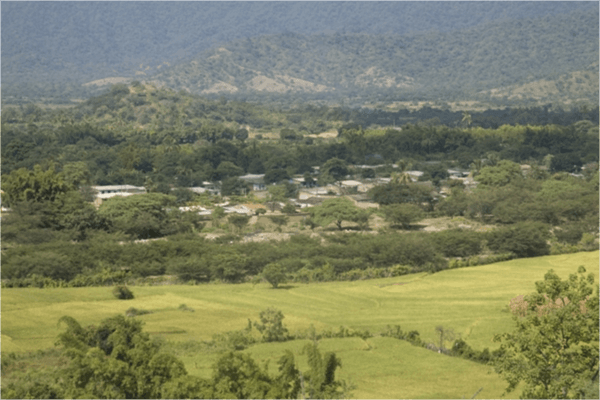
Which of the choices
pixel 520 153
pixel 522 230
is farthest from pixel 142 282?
pixel 520 153

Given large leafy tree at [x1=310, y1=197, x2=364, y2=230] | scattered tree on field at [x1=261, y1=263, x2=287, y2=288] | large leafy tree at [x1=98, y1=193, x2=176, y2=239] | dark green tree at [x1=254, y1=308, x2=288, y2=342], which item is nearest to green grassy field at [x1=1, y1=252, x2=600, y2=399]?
scattered tree on field at [x1=261, y1=263, x2=287, y2=288]

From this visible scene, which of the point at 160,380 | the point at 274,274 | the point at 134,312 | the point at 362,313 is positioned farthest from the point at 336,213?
the point at 160,380

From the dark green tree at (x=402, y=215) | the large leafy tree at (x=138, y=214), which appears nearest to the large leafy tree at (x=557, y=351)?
the large leafy tree at (x=138, y=214)

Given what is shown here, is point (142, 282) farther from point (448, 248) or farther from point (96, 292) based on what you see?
point (448, 248)

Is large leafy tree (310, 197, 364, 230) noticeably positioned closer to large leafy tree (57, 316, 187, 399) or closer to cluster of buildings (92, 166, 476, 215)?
cluster of buildings (92, 166, 476, 215)

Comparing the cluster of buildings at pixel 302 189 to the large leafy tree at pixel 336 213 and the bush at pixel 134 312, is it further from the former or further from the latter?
the bush at pixel 134 312

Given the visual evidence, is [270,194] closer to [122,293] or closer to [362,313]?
[122,293]
